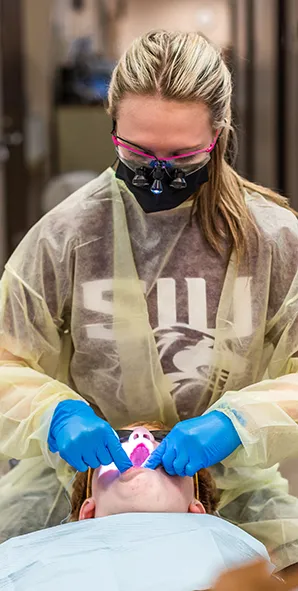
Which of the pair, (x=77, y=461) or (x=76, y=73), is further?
(x=76, y=73)

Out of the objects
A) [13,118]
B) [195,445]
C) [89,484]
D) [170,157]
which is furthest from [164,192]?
[13,118]

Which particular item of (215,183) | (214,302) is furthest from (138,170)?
(214,302)

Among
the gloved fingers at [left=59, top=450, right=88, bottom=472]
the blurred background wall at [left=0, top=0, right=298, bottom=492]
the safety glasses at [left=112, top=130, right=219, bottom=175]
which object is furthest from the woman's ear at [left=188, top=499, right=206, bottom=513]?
the blurred background wall at [left=0, top=0, right=298, bottom=492]

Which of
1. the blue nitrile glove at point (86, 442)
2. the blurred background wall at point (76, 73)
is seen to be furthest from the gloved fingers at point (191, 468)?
the blurred background wall at point (76, 73)

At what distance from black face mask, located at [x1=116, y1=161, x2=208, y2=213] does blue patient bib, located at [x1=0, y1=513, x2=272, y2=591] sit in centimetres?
59

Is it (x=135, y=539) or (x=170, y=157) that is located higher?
(x=170, y=157)

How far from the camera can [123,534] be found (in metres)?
1.61

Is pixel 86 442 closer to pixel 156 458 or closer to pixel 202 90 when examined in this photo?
pixel 156 458

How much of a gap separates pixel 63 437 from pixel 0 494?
38 cm

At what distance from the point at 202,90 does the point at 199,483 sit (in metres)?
0.78

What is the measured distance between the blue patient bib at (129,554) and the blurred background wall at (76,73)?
2991 mm

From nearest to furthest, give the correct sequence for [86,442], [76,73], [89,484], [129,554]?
[129,554] < [86,442] < [89,484] < [76,73]

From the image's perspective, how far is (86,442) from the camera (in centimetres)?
173

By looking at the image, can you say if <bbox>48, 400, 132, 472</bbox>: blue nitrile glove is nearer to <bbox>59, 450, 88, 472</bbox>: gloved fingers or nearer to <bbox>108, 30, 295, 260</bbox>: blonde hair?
<bbox>59, 450, 88, 472</bbox>: gloved fingers
